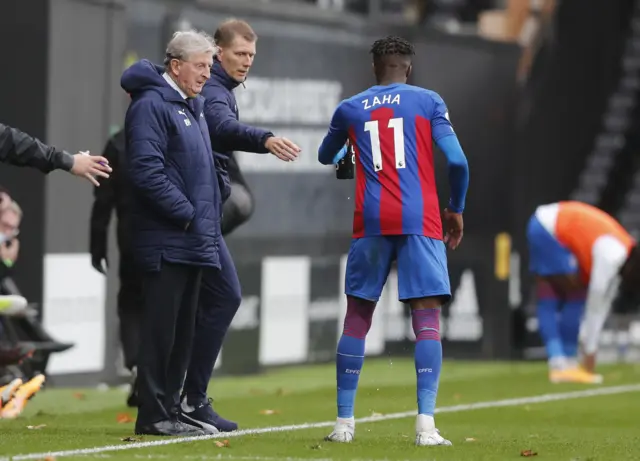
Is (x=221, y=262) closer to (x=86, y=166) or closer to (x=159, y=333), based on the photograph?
(x=159, y=333)

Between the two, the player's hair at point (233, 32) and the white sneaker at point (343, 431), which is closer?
the white sneaker at point (343, 431)

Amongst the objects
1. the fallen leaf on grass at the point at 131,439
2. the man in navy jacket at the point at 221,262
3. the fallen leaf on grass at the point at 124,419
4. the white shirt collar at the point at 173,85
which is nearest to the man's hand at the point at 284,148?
the man in navy jacket at the point at 221,262

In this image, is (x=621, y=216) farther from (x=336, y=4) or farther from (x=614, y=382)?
(x=614, y=382)

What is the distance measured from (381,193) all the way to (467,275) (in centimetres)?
1009

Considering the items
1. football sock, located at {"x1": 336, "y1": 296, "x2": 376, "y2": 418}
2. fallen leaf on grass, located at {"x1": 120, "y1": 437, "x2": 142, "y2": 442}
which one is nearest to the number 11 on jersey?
football sock, located at {"x1": 336, "y1": 296, "x2": 376, "y2": 418}

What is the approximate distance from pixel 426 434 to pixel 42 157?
2281 mm

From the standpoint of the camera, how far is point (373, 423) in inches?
422

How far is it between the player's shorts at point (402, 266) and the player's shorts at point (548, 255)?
6.87 metres

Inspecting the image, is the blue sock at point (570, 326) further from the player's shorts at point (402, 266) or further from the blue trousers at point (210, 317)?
the player's shorts at point (402, 266)

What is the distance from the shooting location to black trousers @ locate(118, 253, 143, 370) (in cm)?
1212

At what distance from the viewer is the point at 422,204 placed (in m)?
9.05

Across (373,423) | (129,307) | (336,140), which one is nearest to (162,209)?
(336,140)

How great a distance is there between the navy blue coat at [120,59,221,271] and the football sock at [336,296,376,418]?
2.65 ft

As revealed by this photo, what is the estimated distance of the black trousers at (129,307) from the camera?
1212cm
